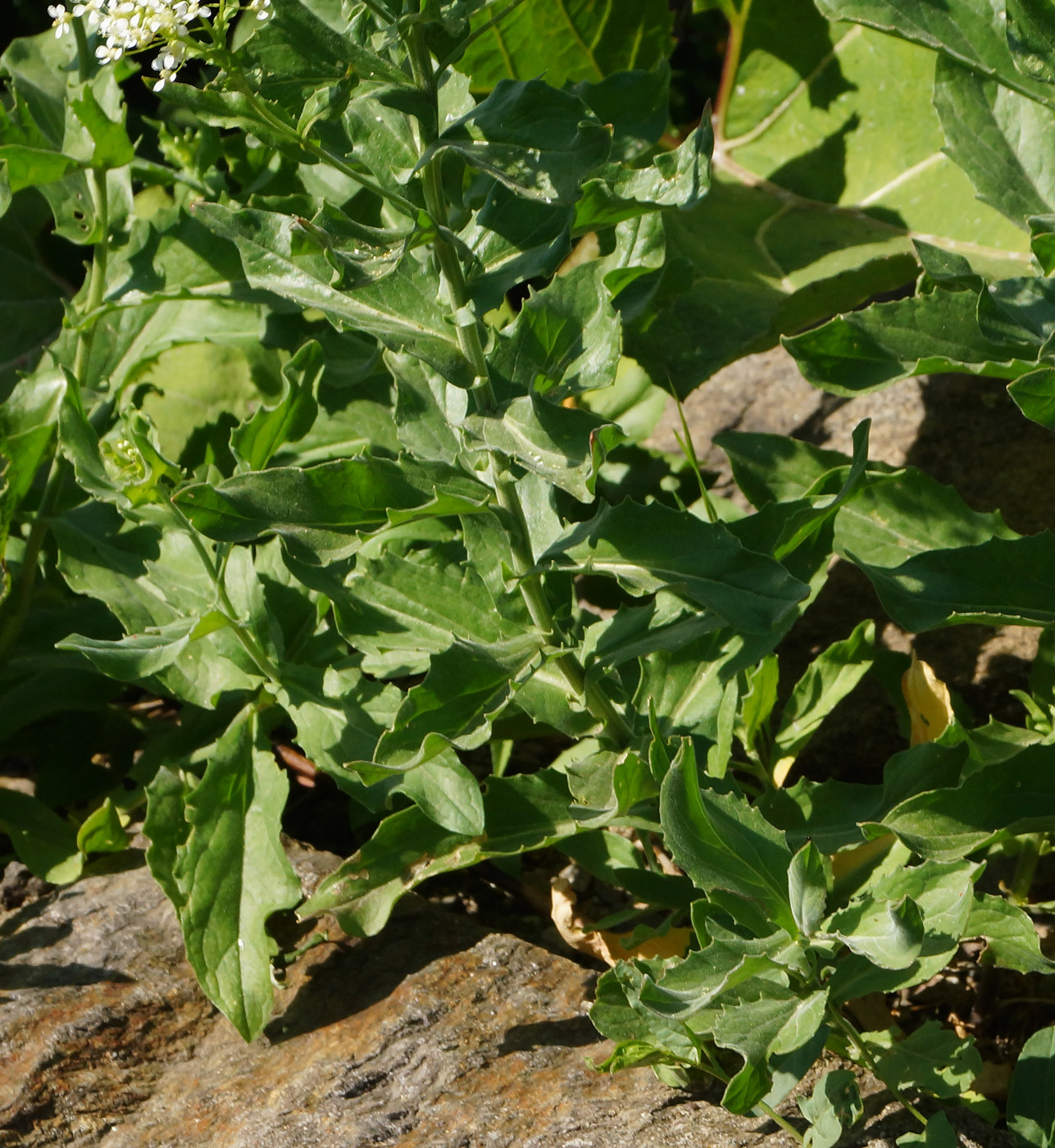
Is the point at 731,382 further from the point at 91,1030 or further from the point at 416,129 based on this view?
the point at 91,1030

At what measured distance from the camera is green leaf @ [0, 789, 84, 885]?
2.21 m

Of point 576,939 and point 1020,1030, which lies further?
point 576,939

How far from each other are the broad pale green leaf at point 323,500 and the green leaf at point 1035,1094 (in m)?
1.04

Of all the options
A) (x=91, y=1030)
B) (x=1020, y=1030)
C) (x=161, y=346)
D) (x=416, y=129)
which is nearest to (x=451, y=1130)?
(x=91, y=1030)

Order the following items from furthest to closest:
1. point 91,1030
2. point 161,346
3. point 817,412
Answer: point 817,412 < point 161,346 < point 91,1030

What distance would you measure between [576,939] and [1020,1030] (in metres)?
0.75

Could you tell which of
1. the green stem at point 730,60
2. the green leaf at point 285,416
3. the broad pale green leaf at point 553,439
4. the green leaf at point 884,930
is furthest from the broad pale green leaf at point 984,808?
the green stem at point 730,60

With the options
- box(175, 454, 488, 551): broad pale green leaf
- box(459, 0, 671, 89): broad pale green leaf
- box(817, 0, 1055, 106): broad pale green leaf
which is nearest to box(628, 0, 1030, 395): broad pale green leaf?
box(459, 0, 671, 89): broad pale green leaf

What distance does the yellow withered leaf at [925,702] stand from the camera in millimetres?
2010

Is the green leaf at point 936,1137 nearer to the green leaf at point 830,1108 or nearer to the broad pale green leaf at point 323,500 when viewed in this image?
the green leaf at point 830,1108

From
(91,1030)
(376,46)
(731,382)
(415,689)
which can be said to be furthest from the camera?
(731,382)

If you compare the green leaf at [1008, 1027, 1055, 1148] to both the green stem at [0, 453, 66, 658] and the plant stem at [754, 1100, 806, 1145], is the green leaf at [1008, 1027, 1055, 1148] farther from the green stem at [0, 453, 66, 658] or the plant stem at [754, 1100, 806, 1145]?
the green stem at [0, 453, 66, 658]

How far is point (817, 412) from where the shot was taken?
281 centimetres

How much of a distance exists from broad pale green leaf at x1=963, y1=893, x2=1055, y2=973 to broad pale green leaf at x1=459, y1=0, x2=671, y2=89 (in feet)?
6.89
